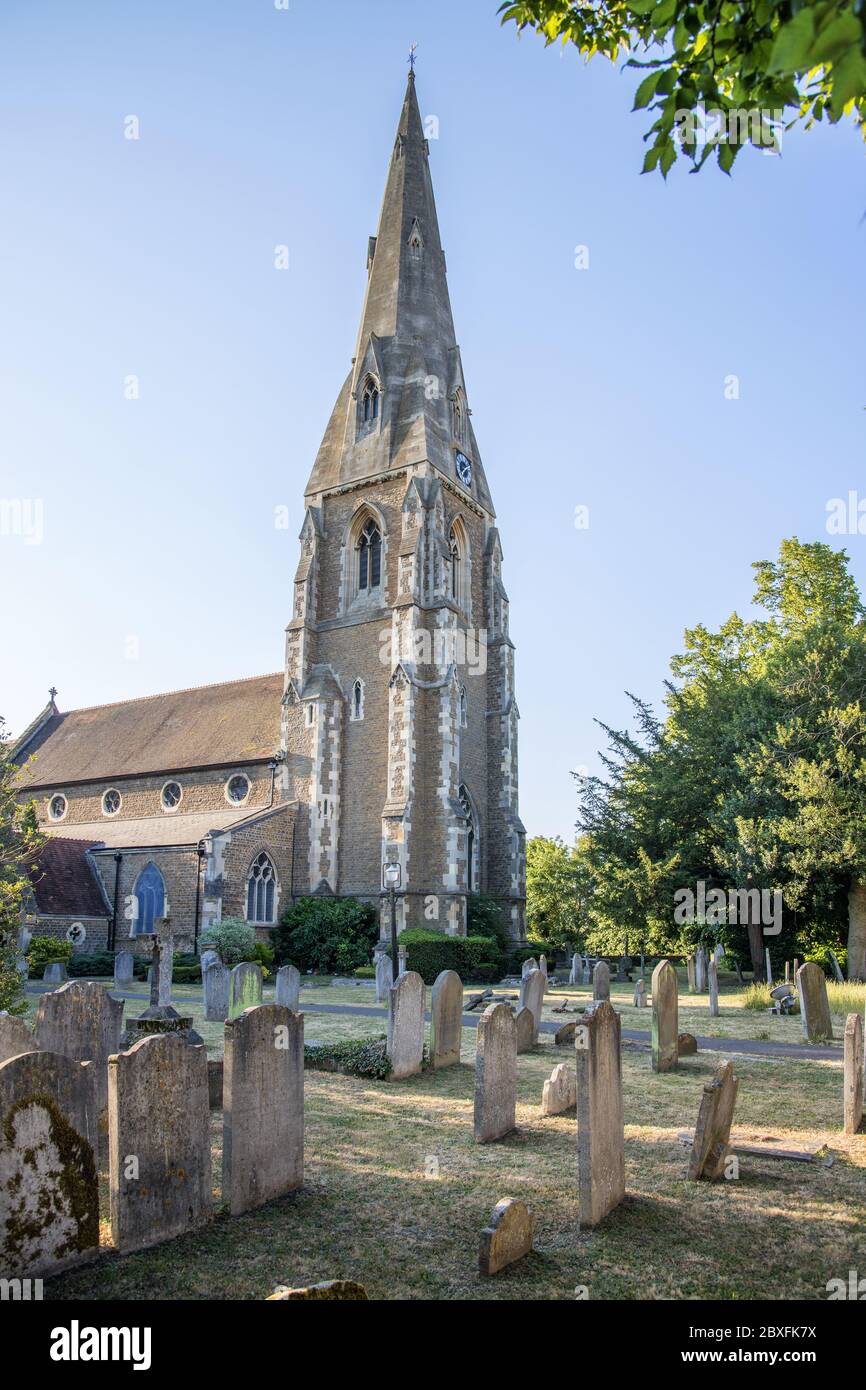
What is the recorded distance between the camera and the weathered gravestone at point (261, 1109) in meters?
5.60

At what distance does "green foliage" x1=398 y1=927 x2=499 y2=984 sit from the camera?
2373cm

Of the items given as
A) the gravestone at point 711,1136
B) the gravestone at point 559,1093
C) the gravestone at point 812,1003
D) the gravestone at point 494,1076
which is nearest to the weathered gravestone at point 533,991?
the gravestone at point 812,1003

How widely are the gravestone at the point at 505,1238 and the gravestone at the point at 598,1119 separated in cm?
58

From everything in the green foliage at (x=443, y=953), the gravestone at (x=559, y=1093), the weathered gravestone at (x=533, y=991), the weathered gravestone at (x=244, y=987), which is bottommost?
the green foliage at (x=443, y=953)

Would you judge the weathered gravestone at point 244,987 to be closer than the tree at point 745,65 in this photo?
No

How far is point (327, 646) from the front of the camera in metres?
30.9

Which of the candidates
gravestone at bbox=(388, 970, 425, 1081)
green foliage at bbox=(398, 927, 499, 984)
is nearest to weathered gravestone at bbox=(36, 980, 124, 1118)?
gravestone at bbox=(388, 970, 425, 1081)

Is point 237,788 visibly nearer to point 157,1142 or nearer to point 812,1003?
point 812,1003

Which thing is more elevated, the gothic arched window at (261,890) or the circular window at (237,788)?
the circular window at (237,788)

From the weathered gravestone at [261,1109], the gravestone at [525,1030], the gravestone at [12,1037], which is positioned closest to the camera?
the weathered gravestone at [261,1109]

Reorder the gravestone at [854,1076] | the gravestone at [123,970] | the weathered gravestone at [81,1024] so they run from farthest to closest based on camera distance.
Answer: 1. the gravestone at [123,970]
2. the weathered gravestone at [81,1024]
3. the gravestone at [854,1076]

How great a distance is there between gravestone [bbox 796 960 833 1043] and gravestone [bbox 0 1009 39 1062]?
9.96 metres

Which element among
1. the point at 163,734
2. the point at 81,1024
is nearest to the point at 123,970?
the point at 163,734

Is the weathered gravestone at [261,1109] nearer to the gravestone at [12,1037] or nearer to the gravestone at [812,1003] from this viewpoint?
the gravestone at [12,1037]
